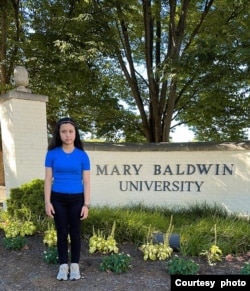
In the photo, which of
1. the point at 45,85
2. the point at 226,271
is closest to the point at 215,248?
the point at 226,271

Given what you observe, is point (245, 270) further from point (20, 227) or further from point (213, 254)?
point (20, 227)

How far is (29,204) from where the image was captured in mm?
5164

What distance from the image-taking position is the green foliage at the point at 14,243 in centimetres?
429

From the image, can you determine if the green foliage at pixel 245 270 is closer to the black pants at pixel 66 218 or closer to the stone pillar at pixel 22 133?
the black pants at pixel 66 218

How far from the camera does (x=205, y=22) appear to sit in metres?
9.59

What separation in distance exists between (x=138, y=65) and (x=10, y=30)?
3.81 meters

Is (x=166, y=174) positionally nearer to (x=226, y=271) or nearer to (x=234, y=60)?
(x=234, y=60)

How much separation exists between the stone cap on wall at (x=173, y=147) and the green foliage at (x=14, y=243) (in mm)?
2718

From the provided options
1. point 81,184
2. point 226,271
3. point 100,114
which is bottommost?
point 226,271

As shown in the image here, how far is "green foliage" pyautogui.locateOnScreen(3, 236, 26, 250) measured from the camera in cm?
429

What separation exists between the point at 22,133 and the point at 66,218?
3.24 meters

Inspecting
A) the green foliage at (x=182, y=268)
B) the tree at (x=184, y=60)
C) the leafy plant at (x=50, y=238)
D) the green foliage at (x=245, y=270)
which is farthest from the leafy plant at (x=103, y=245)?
the tree at (x=184, y=60)

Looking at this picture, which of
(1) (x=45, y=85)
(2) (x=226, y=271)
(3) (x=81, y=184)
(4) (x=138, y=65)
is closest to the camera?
(3) (x=81, y=184)

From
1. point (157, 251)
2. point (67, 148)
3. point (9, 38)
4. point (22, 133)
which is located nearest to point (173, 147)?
point (22, 133)
